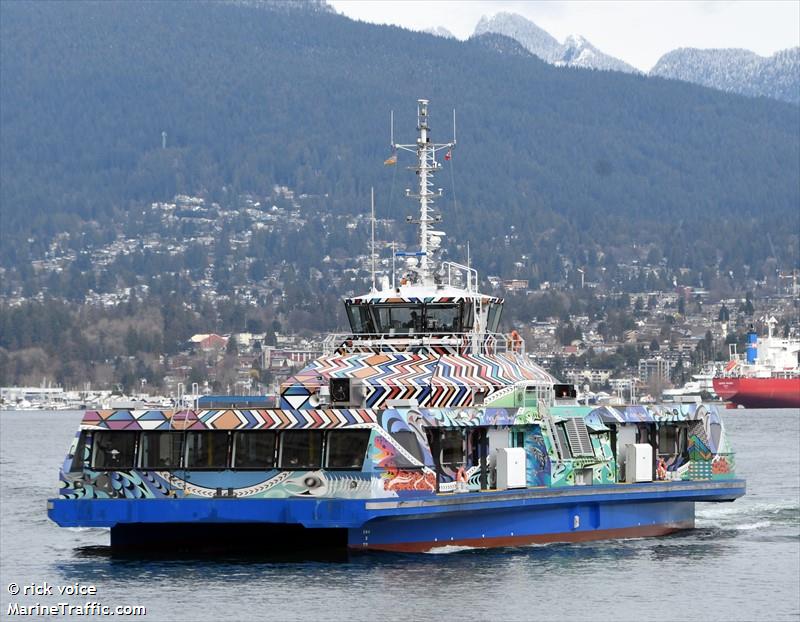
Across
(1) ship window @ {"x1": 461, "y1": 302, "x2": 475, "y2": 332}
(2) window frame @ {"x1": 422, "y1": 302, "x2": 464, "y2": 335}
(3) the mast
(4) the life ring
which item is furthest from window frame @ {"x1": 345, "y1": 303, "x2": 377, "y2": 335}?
(4) the life ring

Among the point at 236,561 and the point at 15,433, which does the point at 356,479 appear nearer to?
the point at 236,561

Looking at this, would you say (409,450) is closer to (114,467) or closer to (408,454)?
(408,454)

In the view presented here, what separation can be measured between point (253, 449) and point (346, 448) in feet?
5.73

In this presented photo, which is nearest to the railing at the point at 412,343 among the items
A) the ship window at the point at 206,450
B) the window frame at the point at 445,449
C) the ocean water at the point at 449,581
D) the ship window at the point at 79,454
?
the window frame at the point at 445,449

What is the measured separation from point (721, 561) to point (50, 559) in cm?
1317

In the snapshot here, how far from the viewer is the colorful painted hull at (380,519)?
38.6m

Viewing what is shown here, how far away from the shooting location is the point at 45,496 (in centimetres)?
6062

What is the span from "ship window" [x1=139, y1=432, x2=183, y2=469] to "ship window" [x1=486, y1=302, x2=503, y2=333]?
8.61m

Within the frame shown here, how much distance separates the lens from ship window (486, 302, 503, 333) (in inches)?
1801

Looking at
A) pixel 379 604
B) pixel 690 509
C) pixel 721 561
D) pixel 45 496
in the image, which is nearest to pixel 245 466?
pixel 379 604

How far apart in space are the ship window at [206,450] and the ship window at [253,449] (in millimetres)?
232

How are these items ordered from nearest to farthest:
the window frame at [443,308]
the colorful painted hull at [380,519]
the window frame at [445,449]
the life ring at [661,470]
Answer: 1. the colorful painted hull at [380,519]
2. the window frame at [445,449]
3. the window frame at [443,308]
4. the life ring at [661,470]

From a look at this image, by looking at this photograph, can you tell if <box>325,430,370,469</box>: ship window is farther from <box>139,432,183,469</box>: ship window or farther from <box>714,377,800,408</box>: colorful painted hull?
<box>714,377,800,408</box>: colorful painted hull

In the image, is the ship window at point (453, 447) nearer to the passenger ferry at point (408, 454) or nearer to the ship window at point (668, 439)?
the passenger ferry at point (408, 454)
